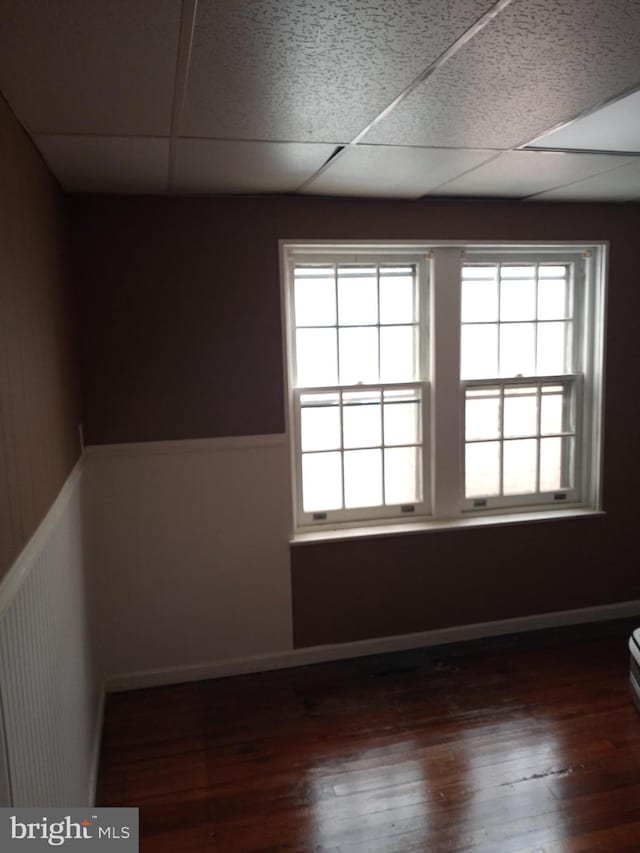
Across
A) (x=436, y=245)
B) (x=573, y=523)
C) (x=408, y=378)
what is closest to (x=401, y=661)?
(x=573, y=523)

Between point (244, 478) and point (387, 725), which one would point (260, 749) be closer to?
point (387, 725)

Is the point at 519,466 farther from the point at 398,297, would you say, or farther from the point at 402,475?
the point at 398,297

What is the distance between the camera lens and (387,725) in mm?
2918

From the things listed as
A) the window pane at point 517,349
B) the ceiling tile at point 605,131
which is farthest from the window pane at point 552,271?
the ceiling tile at point 605,131

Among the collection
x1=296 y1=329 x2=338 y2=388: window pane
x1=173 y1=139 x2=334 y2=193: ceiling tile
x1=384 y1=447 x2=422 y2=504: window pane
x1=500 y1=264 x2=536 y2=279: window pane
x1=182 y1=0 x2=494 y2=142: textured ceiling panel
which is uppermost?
x1=173 y1=139 x2=334 y2=193: ceiling tile

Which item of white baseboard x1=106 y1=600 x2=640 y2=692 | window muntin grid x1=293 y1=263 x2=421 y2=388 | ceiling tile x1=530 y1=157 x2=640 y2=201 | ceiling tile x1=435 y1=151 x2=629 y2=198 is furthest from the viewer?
window muntin grid x1=293 y1=263 x2=421 y2=388

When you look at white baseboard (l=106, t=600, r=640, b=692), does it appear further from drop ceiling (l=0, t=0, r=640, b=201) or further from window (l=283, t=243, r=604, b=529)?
drop ceiling (l=0, t=0, r=640, b=201)

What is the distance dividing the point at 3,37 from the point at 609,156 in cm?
223

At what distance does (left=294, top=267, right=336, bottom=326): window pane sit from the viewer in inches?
133

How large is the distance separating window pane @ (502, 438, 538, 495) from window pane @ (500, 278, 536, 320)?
735 mm

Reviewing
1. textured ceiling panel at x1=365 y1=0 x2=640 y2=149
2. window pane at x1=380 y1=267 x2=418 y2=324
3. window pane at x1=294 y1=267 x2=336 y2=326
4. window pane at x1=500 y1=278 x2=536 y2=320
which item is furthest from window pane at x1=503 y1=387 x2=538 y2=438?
textured ceiling panel at x1=365 y1=0 x2=640 y2=149

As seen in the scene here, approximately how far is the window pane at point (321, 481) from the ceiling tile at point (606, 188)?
1.80m

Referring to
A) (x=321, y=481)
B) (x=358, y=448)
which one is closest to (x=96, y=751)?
(x=321, y=481)

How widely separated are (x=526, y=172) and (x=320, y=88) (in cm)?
144
